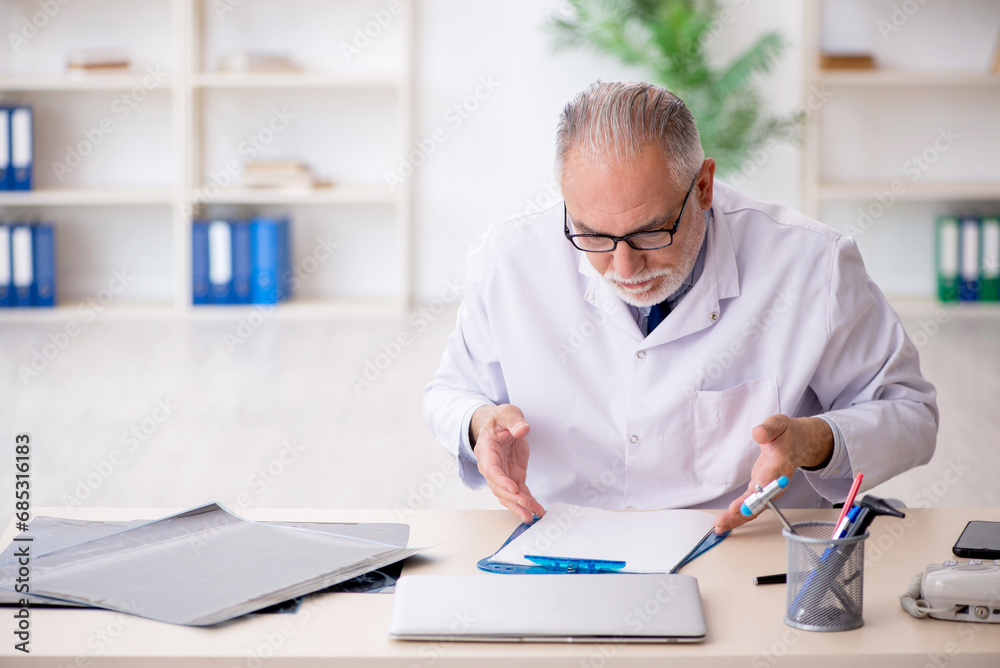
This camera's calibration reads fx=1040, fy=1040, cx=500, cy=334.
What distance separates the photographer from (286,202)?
494cm

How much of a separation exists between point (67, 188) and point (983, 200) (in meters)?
4.40

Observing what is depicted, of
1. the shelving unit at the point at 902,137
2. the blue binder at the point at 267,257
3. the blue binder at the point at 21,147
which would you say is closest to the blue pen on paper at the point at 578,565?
the blue binder at the point at 267,257

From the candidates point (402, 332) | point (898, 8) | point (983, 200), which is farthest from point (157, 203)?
point (983, 200)

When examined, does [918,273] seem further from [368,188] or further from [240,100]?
[240,100]

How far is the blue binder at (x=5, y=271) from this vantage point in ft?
15.1

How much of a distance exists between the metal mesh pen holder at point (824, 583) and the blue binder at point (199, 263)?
13.4 ft

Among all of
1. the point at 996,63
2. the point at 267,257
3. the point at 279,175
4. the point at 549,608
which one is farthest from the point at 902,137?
the point at 549,608

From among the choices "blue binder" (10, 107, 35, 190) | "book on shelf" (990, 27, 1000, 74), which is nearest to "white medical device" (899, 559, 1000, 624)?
"book on shelf" (990, 27, 1000, 74)

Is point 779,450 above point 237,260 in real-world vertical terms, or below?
below

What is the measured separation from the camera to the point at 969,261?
187 inches

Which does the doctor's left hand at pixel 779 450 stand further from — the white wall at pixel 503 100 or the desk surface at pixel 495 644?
the white wall at pixel 503 100

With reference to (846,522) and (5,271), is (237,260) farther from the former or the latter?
(846,522)

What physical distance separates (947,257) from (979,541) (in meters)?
3.91

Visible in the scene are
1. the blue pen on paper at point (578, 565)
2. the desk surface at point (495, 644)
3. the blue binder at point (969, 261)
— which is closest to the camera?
the desk surface at point (495, 644)
